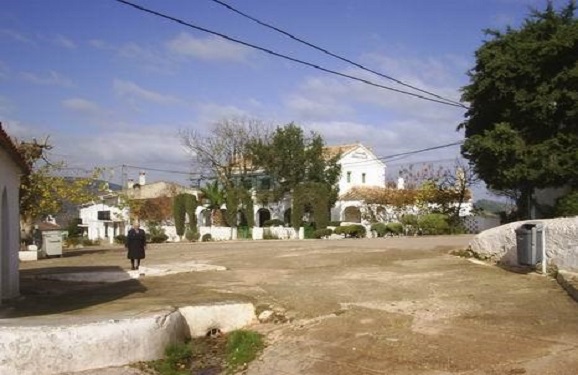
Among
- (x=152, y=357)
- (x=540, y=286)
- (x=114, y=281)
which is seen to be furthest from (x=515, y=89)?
(x=152, y=357)

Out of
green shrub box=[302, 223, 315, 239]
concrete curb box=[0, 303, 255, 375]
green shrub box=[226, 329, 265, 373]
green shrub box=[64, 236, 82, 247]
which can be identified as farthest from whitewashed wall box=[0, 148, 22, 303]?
green shrub box=[64, 236, 82, 247]

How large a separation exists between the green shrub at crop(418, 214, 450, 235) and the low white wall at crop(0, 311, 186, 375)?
31.9 meters

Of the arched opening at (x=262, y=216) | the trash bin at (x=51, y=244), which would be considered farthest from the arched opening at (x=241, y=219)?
the trash bin at (x=51, y=244)

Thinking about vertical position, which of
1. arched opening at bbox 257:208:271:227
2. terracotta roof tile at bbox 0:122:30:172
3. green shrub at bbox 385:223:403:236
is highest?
terracotta roof tile at bbox 0:122:30:172

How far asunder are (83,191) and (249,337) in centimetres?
2524

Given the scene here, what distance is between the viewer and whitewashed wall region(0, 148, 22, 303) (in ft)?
38.3

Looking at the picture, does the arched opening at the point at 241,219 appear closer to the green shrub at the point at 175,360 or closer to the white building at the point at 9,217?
the white building at the point at 9,217

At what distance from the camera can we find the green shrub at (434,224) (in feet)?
126

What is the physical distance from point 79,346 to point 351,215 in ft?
159

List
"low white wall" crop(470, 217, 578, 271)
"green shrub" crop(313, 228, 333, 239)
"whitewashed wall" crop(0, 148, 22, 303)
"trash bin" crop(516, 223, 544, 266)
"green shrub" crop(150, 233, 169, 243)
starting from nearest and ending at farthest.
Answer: "whitewashed wall" crop(0, 148, 22, 303)
"low white wall" crop(470, 217, 578, 271)
"trash bin" crop(516, 223, 544, 266)
"green shrub" crop(313, 228, 333, 239)
"green shrub" crop(150, 233, 169, 243)

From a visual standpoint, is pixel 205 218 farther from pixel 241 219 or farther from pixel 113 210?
pixel 113 210

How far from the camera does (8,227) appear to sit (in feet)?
41.4

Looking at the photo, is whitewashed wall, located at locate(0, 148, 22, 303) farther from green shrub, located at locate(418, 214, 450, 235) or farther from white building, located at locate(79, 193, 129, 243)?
white building, located at locate(79, 193, 129, 243)

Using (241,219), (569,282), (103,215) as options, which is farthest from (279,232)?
(569,282)
